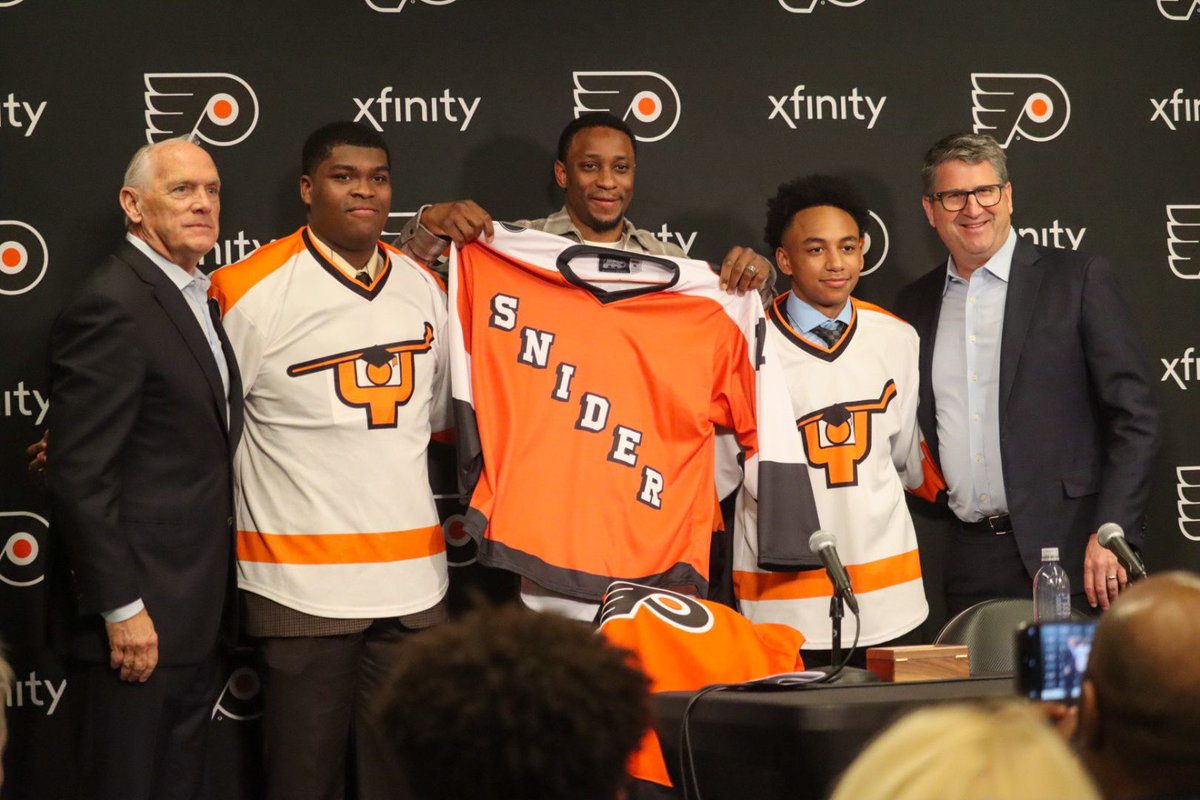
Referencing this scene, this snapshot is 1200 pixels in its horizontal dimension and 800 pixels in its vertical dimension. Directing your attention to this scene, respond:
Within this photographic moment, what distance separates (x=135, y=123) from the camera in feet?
14.5

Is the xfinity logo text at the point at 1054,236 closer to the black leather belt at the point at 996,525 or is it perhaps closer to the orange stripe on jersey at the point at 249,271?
the black leather belt at the point at 996,525

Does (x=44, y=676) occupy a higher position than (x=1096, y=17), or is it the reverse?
(x=1096, y=17)

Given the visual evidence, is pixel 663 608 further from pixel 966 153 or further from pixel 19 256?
pixel 19 256

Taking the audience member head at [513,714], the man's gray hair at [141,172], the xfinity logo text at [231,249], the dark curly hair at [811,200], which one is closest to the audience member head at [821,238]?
the dark curly hair at [811,200]

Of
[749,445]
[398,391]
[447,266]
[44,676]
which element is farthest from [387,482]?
[44,676]

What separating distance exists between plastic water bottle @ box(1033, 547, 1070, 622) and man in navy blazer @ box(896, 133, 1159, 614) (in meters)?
0.13

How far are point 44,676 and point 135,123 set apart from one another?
1853mm

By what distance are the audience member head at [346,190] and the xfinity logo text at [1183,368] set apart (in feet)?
9.53

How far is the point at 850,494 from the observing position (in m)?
4.06

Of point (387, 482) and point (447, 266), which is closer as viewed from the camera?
point (387, 482)

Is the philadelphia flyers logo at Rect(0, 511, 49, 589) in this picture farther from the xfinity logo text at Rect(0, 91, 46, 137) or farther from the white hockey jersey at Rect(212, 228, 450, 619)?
the xfinity logo text at Rect(0, 91, 46, 137)

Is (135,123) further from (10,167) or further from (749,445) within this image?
(749,445)

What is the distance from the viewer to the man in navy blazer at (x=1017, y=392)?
165 inches

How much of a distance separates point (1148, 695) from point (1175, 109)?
402cm
